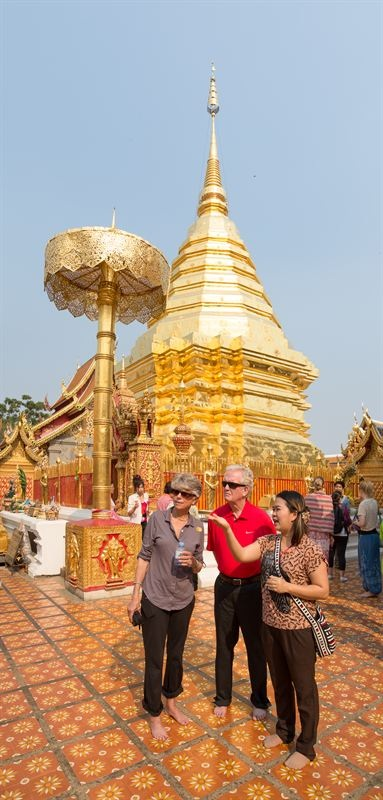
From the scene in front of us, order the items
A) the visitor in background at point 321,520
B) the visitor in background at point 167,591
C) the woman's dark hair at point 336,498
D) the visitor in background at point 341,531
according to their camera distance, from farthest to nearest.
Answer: the woman's dark hair at point 336,498 < the visitor in background at point 341,531 < the visitor in background at point 321,520 < the visitor in background at point 167,591

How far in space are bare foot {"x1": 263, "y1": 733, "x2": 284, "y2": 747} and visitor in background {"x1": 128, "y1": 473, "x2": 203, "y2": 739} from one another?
57cm

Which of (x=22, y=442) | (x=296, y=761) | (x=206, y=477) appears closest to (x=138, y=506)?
(x=206, y=477)

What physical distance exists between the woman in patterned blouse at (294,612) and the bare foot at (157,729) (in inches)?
31.0

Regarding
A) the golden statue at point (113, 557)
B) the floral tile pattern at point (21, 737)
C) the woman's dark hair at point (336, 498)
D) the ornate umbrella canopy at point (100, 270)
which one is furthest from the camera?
the woman's dark hair at point (336, 498)

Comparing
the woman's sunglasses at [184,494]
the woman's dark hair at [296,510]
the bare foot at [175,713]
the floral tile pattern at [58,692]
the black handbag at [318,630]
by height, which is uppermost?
the woman's sunglasses at [184,494]

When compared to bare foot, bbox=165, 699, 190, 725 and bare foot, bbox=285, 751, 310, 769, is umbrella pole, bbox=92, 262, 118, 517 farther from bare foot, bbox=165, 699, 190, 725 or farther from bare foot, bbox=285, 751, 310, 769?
bare foot, bbox=285, 751, 310, 769

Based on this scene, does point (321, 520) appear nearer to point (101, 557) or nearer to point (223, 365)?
point (101, 557)

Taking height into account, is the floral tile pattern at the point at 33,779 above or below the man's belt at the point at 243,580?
below

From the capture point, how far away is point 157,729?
9.74 feet

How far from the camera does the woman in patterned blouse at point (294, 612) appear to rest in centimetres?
261

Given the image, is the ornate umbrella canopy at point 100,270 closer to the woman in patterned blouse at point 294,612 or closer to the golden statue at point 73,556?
the golden statue at point 73,556

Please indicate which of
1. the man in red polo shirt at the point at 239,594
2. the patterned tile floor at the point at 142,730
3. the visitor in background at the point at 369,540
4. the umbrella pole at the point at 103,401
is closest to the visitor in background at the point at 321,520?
the visitor in background at the point at 369,540

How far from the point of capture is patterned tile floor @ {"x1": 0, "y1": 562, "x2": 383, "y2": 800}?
2.51 meters

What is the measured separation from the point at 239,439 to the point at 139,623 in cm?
1329
